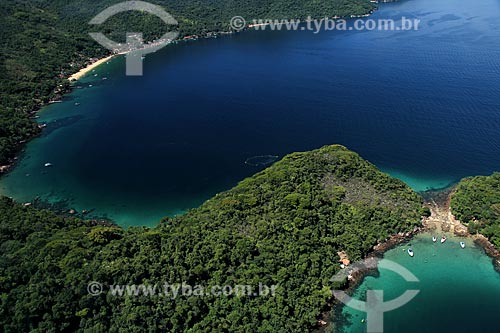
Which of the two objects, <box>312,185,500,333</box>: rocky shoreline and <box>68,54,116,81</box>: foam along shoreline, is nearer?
<box>312,185,500,333</box>: rocky shoreline

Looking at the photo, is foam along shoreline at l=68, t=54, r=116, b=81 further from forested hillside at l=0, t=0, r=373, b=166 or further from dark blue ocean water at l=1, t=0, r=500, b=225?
dark blue ocean water at l=1, t=0, r=500, b=225

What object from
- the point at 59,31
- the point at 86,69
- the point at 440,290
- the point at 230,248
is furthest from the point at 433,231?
the point at 59,31

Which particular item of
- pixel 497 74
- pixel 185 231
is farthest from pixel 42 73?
pixel 497 74

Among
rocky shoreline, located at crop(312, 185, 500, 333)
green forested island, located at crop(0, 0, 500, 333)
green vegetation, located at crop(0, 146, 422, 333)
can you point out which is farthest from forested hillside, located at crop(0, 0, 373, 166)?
rocky shoreline, located at crop(312, 185, 500, 333)

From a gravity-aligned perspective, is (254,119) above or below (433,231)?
above

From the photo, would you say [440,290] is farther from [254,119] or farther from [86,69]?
[86,69]

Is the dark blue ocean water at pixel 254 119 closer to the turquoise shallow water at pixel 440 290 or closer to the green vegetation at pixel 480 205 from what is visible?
the green vegetation at pixel 480 205

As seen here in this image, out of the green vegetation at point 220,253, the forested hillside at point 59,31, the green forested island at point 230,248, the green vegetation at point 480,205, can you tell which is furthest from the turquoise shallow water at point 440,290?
the forested hillside at point 59,31
